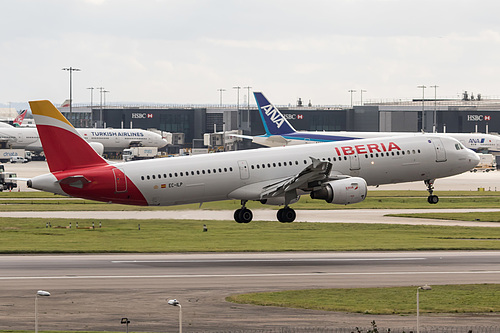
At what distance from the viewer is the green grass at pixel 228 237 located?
64312 millimetres

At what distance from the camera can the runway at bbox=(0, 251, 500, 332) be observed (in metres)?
39.9

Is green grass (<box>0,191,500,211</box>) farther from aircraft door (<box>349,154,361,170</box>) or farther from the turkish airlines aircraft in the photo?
aircraft door (<box>349,154,361,170</box>)

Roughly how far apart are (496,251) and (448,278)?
45.1 ft

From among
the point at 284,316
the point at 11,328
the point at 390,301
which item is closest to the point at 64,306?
the point at 11,328

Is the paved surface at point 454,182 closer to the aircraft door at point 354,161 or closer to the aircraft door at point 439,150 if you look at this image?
the aircraft door at point 439,150

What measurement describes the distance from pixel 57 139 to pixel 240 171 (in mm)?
13364

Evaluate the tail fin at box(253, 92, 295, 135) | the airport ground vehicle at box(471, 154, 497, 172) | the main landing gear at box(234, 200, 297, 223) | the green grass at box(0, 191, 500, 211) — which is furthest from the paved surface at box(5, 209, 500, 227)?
the airport ground vehicle at box(471, 154, 497, 172)

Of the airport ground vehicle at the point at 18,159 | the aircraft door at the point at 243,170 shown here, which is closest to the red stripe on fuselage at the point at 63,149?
the aircraft door at the point at 243,170

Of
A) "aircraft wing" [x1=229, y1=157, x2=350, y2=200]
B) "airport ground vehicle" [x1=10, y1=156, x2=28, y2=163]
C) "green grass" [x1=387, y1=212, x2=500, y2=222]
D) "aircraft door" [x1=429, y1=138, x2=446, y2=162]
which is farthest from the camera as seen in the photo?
"airport ground vehicle" [x1=10, y1=156, x2=28, y2=163]

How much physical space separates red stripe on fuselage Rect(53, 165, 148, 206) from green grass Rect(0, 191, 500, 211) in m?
28.6

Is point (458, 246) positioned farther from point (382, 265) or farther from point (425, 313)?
point (425, 313)

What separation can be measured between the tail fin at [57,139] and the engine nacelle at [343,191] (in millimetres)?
17176

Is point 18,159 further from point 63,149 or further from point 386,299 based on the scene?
point 386,299

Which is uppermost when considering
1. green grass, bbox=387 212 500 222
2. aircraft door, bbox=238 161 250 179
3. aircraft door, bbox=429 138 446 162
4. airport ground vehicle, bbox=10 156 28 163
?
aircraft door, bbox=429 138 446 162
